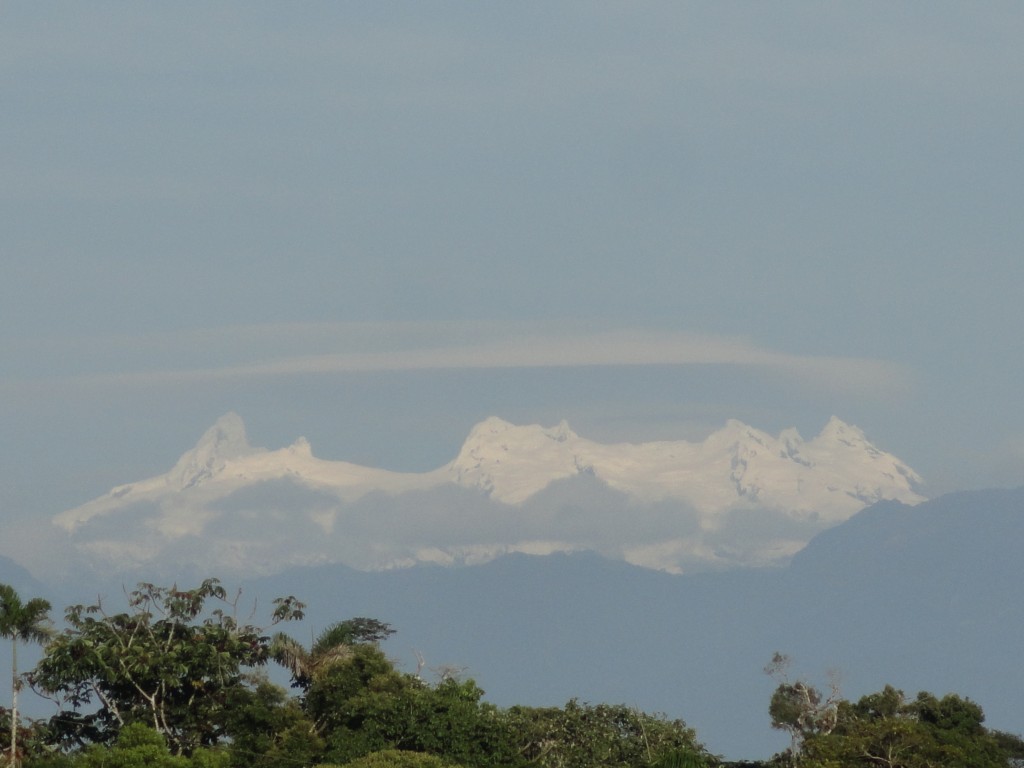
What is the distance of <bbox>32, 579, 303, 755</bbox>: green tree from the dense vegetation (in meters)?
0.07

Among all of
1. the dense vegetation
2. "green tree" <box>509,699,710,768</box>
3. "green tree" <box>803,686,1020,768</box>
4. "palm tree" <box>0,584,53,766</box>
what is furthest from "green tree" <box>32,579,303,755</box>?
"green tree" <box>803,686,1020,768</box>

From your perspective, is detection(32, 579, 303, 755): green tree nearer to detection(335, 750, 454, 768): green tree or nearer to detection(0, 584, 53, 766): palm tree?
detection(0, 584, 53, 766): palm tree

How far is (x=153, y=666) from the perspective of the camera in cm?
6156

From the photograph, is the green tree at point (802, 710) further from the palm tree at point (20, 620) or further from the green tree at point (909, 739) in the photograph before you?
the palm tree at point (20, 620)

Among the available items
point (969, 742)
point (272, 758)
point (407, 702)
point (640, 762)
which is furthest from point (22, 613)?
point (969, 742)

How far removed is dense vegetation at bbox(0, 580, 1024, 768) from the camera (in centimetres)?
5381

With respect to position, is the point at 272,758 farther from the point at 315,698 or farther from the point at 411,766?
the point at 411,766

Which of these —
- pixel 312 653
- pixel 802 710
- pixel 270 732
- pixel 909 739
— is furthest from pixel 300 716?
pixel 802 710

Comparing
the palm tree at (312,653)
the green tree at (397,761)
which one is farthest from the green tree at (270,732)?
the green tree at (397,761)

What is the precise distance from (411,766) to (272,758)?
8.88 m

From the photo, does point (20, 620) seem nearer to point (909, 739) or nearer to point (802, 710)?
point (909, 739)

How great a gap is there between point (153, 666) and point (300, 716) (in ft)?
22.9

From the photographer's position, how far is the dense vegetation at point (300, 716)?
5381 centimetres

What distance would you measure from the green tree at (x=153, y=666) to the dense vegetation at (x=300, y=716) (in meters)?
0.07
